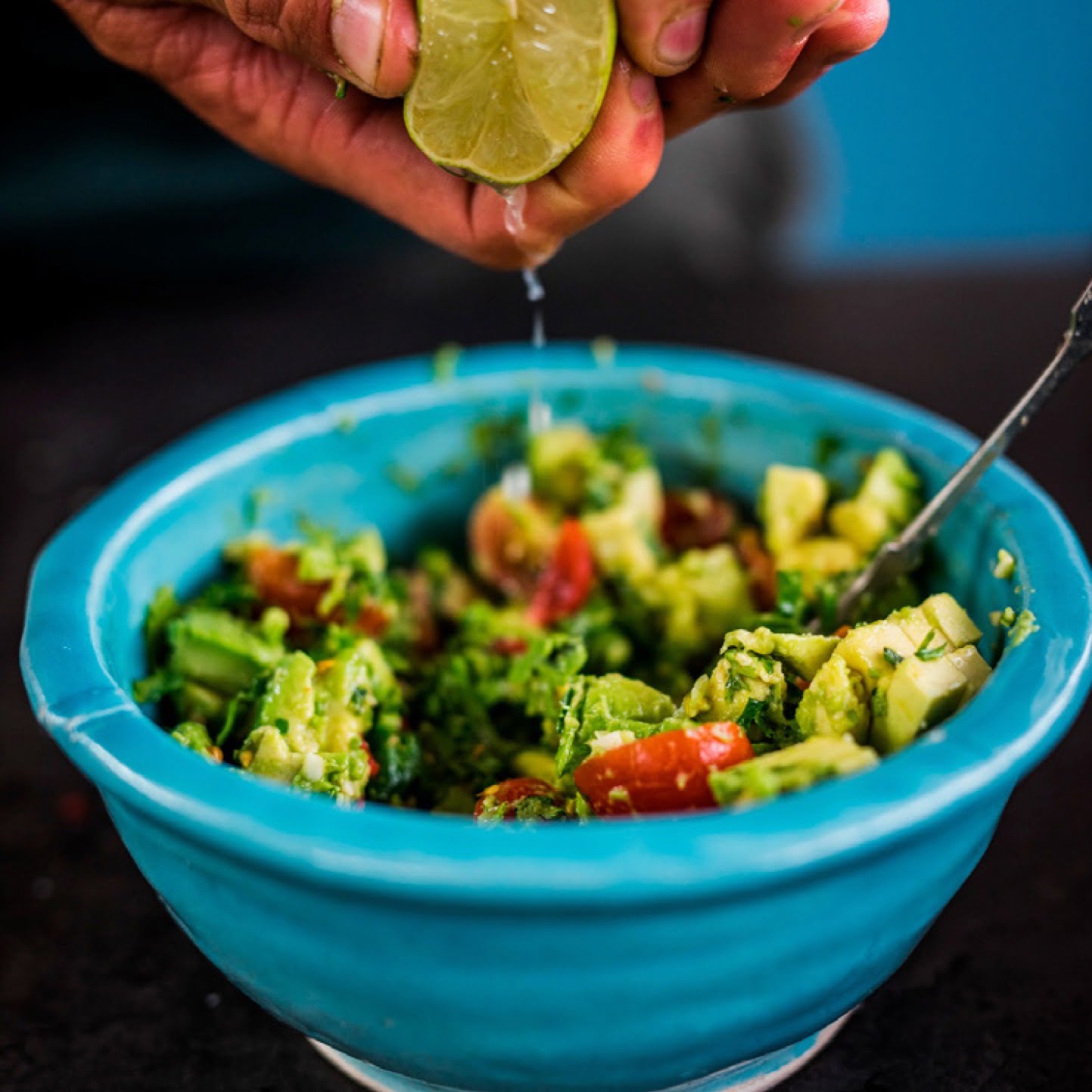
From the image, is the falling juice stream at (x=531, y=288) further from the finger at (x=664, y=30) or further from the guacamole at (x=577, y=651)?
the finger at (x=664, y=30)

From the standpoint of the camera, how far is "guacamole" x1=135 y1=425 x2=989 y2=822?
0.92m

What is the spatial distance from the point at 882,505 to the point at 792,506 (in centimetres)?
11

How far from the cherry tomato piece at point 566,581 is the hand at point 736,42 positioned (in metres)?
0.50

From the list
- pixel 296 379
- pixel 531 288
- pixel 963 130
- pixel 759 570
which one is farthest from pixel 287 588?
pixel 963 130

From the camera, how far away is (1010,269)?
94.0 inches

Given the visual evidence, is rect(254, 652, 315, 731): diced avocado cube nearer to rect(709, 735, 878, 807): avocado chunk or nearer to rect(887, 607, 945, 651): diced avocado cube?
rect(709, 735, 878, 807): avocado chunk

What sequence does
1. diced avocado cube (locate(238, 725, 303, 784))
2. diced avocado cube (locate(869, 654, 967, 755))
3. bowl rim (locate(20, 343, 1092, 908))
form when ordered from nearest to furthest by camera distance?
bowl rim (locate(20, 343, 1092, 908)) < diced avocado cube (locate(869, 654, 967, 755)) < diced avocado cube (locate(238, 725, 303, 784))

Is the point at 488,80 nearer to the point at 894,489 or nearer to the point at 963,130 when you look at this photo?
the point at 894,489

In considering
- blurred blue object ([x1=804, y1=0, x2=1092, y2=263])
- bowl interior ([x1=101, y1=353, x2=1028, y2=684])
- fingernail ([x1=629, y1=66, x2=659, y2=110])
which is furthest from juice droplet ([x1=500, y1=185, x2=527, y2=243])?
blurred blue object ([x1=804, y1=0, x2=1092, y2=263])

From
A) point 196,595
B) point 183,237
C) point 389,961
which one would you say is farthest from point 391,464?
point 183,237

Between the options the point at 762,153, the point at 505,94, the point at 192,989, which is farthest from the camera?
the point at 762,153

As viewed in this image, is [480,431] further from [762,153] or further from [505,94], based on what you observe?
[762,153]

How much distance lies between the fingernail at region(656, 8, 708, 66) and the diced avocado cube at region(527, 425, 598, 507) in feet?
2.01

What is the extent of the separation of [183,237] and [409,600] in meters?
1.45
